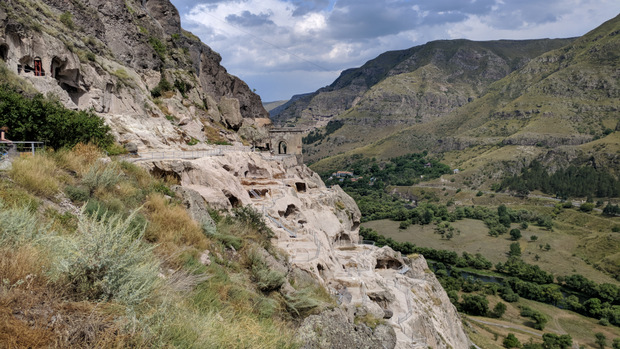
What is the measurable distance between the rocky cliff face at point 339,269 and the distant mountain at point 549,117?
118 m

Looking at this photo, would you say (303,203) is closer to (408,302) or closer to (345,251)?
(345,251)

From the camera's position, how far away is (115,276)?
3.59 meters

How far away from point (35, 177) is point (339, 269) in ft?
32.5

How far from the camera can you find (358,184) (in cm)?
12925

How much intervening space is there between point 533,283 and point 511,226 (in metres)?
33.2

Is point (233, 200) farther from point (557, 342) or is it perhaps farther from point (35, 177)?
point (557, 342)

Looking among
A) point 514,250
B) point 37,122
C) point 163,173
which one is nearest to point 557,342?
point 514,250

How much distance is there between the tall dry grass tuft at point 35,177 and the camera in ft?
20.0

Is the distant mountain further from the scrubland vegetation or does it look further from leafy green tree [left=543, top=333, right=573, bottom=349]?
the scrubland vegetation

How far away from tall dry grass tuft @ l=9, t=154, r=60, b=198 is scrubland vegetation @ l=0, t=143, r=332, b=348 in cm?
2

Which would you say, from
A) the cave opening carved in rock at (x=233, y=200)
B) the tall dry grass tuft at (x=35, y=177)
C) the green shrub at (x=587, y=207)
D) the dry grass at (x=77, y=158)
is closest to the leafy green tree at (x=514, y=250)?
the green shrub at (x=587, y=207)

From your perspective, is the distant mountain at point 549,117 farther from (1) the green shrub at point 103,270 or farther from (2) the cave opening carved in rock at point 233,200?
(1) the green shrub at point 103,270

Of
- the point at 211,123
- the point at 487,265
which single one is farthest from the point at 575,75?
the point at 211,123

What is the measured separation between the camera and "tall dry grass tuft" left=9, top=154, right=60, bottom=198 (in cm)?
608
